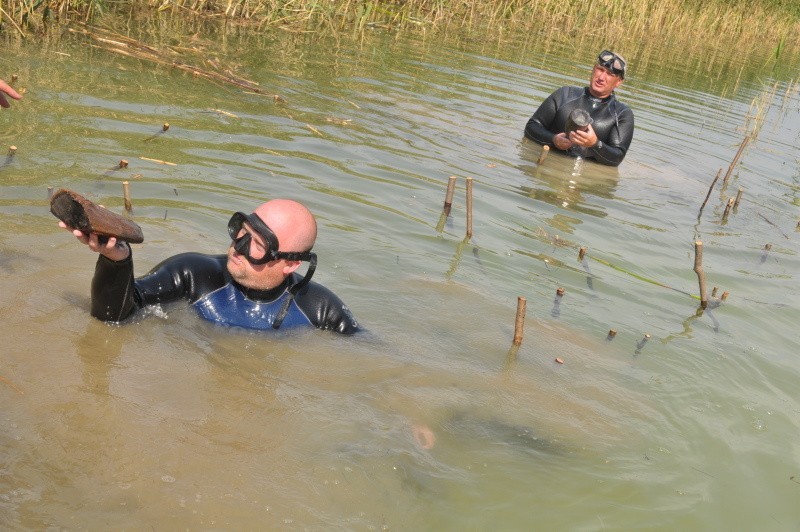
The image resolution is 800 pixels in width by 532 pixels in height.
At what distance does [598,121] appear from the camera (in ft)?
36.0

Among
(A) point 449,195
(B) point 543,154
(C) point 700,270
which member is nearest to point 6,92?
(A) point 449,195

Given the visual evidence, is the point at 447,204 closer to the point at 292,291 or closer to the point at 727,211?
the point at 292,291

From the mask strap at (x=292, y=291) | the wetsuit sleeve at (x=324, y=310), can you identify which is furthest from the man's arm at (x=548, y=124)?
the mask strap at (x=292, y=291)

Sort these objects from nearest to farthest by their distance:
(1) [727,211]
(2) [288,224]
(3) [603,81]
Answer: (2) [288,224] → (1) [727,211] → (3) [603,81]

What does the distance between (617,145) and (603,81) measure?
766 mm

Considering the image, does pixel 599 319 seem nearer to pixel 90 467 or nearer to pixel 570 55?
pixel 90 467

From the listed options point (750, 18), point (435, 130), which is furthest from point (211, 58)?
point (750, 18)

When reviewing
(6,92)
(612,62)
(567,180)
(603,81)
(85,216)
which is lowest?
(567,180)

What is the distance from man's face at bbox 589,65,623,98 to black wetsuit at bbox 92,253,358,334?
6.38m

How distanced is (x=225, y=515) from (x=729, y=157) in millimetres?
10711

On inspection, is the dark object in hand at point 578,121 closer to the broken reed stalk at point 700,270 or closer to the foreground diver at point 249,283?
the broken reed stalk at point 700,270

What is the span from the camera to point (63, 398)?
4258 millimetres

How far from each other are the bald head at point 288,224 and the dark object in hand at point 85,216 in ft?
3.38

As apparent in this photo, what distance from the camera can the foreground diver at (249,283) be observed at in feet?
15.8
